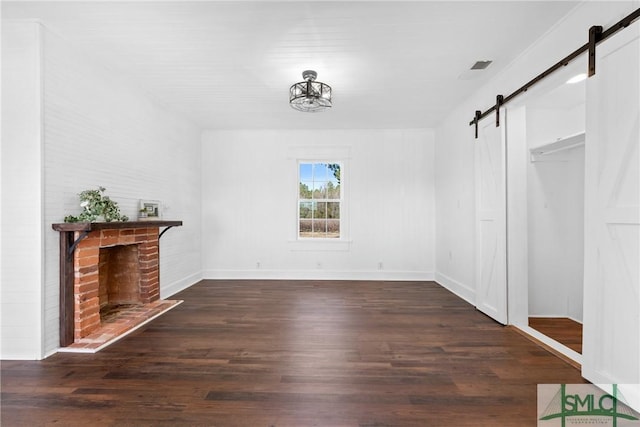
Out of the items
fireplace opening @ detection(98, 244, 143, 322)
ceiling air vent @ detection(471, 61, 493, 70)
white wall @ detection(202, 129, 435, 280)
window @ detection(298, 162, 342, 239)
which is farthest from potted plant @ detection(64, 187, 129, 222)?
ceiling air vent @ detection(471, 61, 493, 70)

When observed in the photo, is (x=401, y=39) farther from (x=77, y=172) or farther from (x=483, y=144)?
(x=77, y=172)

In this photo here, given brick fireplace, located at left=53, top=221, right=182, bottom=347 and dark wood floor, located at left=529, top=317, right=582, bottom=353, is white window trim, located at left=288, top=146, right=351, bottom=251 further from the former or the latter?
dark wood floor, located at left=529, top=317, right=582, bottom=353

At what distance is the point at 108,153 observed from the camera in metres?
3.20

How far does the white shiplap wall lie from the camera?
253 cm

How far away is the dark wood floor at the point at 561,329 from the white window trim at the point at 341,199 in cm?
296

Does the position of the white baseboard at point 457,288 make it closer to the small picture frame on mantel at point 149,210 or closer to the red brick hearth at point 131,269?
the red brick hearth at point 131,269

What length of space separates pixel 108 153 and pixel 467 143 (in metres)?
4.57

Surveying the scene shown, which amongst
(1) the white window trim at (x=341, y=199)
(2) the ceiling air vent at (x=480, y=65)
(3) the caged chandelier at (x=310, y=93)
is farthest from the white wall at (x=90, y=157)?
(2) the ceiling air vent at (x=480, y=65)

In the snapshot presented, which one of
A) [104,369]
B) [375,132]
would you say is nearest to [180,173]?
[104,369]

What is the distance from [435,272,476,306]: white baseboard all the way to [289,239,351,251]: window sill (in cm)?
169

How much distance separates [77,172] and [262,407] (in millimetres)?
2761

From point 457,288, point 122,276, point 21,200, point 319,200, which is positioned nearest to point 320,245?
point 319,200

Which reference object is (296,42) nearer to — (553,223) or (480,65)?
(480,65)

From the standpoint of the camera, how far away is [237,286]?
4895mm
